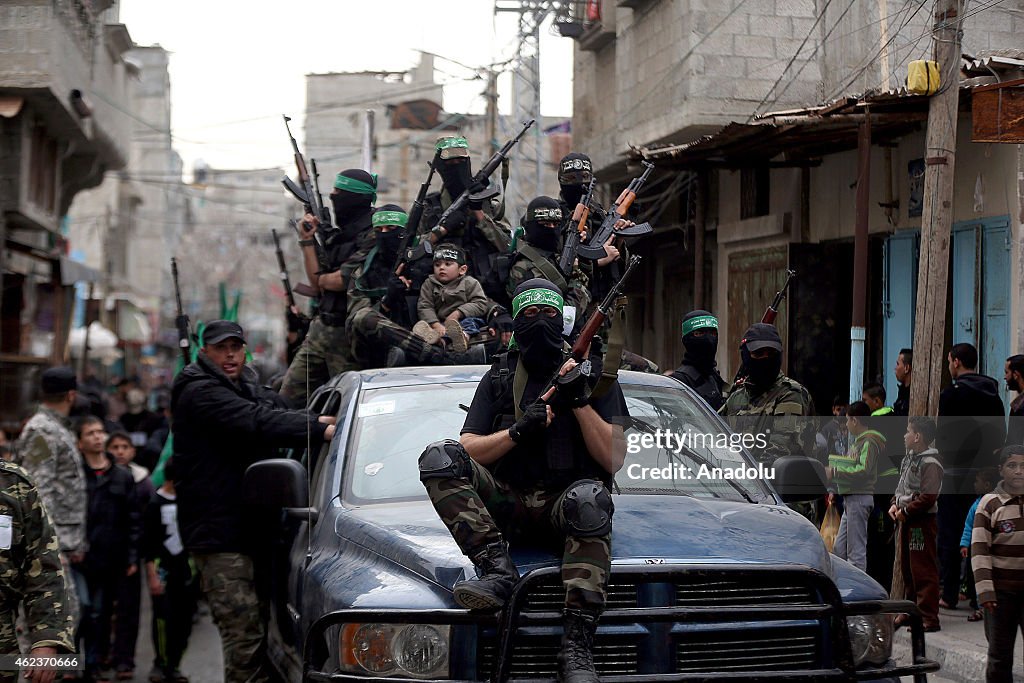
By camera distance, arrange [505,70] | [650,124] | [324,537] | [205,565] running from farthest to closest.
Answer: [505,70]
[650,124]
[205,565]
[324,537]

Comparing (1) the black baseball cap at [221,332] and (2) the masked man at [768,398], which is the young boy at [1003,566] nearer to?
(2) the masked man at [768,398]

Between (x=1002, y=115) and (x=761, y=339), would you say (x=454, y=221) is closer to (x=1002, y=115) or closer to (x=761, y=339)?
(x=761, y=339)

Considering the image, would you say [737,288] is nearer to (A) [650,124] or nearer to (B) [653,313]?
(A) [650,124]

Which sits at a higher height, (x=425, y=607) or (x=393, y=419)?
(x=393, y=419)

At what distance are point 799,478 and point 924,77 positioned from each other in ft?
17.6

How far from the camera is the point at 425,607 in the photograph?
4.24m

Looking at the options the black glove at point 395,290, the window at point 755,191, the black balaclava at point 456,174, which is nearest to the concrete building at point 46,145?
the window at point 755,191

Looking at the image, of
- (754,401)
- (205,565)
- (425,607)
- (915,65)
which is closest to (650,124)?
(915,65)

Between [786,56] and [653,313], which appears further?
[653,313]

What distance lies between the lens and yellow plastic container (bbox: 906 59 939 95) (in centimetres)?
957

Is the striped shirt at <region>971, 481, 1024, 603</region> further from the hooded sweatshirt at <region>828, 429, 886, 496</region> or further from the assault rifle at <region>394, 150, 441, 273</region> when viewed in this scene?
the assault rifle at <region>394, 150, 441, 273</region>

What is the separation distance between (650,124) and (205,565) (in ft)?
39.3

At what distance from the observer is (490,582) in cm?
406

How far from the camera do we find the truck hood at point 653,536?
433 centimetres
